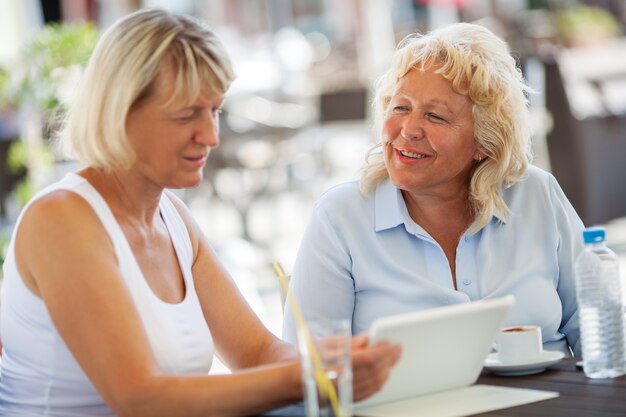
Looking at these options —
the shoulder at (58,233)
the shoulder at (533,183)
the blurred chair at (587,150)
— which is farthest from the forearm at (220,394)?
the blurred chair at (587,150)

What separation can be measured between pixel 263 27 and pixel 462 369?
55.2 ft

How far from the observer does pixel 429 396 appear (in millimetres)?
1851

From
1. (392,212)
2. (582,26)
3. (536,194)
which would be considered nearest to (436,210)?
(392,212)

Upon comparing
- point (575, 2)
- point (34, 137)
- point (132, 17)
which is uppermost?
point (132, 17)

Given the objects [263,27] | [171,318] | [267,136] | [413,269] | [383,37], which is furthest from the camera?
[263,27]

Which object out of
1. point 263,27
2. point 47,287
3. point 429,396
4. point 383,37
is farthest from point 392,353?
point 263,27

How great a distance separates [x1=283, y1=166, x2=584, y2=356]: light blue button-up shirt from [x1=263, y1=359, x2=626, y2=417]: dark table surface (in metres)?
0.39

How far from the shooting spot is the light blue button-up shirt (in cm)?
243

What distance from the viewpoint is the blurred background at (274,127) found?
17.8 feet

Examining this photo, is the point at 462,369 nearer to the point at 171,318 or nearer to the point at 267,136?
the point at 171,318

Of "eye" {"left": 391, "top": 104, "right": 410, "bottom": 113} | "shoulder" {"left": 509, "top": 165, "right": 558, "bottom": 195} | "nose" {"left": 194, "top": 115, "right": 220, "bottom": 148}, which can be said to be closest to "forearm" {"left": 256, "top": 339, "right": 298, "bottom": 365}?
"nose" {"left": 194, "top": 115, "right": 220, "bottom": 148}

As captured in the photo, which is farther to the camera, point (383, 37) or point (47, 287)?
point (383, 37)

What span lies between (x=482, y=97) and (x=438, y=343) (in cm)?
94

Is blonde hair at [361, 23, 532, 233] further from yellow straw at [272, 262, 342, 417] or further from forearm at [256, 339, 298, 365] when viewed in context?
yellow straw at [272, 262, 342, 417]
